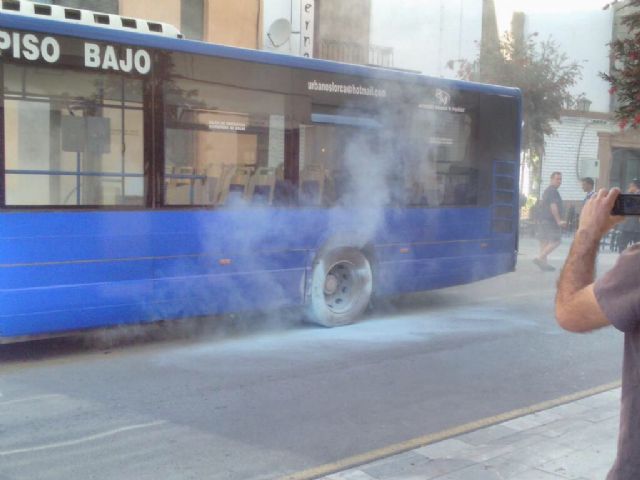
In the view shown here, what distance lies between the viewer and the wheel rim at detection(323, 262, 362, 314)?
780cm

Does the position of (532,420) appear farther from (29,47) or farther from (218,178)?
(29,47)

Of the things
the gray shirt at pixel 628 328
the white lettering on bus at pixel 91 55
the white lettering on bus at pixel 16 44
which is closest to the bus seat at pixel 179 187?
the white lettering on bus at pixel 91 55

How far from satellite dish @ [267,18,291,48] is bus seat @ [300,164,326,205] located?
711 cm

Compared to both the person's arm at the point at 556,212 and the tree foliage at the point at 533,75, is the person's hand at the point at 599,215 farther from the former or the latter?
the tree foliage at the point at 533,75

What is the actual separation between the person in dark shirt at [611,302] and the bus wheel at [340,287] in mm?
5613

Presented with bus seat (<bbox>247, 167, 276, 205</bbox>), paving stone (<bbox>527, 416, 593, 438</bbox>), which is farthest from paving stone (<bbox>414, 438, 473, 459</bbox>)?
bus seat (<bbox>247, 167, 276, 205</bbox>)

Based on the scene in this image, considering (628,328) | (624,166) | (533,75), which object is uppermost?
(533,75)

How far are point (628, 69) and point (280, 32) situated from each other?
428 inches

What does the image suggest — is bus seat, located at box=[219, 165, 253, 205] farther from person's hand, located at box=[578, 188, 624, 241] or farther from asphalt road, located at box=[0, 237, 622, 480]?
person's hand, located at box=[578, 188, 624, 241]

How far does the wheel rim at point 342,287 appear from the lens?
25.6 ft

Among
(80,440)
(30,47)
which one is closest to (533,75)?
(30,47)

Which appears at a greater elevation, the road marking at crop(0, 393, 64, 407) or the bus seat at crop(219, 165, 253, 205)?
the bus seat at crop(219, 165, 253, 205)

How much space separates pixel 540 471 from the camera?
3.71 m

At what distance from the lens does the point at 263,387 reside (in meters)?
5.39
